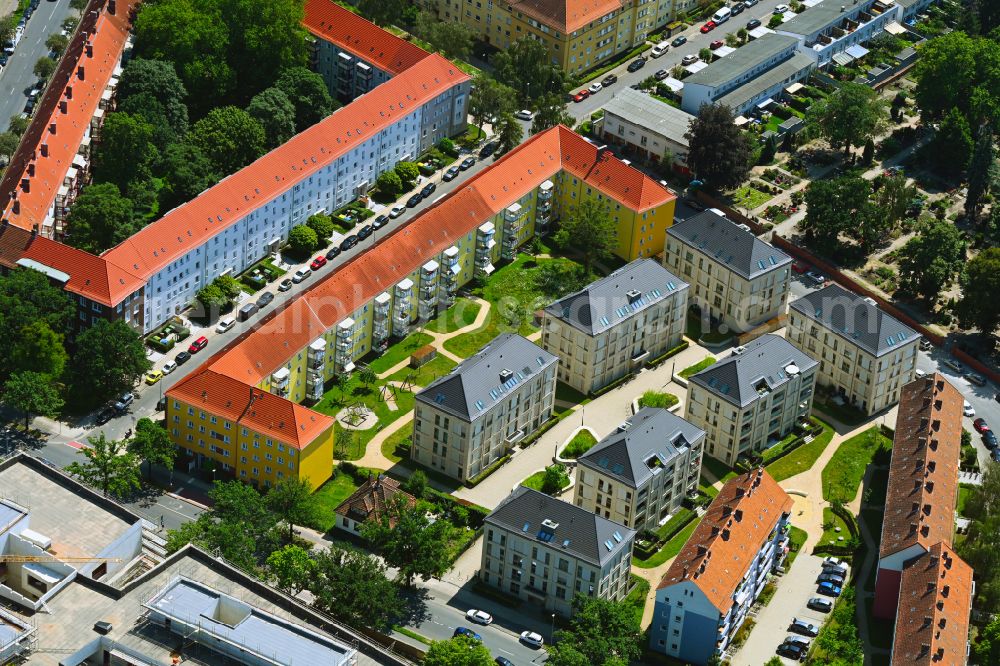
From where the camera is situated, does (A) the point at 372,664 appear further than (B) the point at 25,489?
No

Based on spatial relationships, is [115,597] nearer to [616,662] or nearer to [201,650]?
[201,650]

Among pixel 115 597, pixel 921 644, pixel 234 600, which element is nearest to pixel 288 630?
pixel 234 600

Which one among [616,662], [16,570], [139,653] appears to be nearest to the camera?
[139,653]

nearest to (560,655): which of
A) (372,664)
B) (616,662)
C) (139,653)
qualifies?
(616,662)

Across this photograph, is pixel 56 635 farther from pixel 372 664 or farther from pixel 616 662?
pixel 616 662

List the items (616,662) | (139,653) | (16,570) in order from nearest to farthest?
(139,653), (16,570), (616,662)

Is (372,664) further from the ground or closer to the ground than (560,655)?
further from the ground
